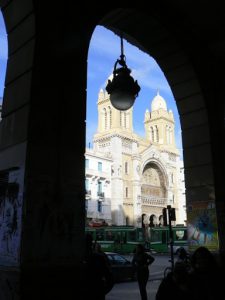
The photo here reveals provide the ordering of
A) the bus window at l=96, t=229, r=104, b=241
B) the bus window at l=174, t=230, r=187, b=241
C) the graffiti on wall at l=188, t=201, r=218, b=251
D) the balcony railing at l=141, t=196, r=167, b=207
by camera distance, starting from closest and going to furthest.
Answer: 1. the graffiti on wall at l=188, t=201, r=218, b=251
2. the bus window at l=174, t=230, r=187, b=241
3. the bus window at l=96, t=229, r=104, b=241
4. the balcony railing at l=141, t=196, r=167, b=207

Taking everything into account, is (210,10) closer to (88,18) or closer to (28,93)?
(88,18)

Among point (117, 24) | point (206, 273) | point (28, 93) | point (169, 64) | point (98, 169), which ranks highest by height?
point (98, 169)

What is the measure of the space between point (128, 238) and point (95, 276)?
28.1 metres

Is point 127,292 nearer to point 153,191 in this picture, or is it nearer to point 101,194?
point 101,194

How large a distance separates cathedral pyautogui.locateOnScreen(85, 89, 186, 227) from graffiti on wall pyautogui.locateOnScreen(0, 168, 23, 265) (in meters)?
43.6

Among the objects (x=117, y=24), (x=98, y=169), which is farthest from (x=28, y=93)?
(x=98, y=169)

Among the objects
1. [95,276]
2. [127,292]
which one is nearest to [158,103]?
[127,292]

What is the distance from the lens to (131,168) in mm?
57844

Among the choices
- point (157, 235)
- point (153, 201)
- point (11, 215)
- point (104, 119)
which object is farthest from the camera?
point (153, 201)

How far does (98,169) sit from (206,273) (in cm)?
4845

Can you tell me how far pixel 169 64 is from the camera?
6262 millimetres

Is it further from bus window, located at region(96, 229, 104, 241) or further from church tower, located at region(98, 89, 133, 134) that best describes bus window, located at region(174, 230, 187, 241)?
church tower, located at region(98, 89, 133, 134)

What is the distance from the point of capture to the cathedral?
2012 inches

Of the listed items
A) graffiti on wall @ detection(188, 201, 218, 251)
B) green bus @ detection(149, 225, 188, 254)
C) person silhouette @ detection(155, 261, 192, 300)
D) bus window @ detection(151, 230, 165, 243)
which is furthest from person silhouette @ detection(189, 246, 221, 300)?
bus window @ detection(151, 230, 165, 243)
